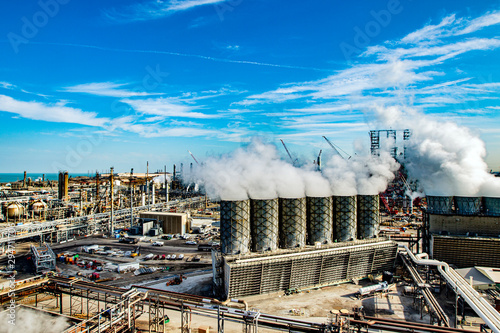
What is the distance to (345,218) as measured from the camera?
39.2m

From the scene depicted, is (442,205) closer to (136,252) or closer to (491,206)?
(491,206)

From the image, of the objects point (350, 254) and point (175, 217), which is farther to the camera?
point (175, 217)

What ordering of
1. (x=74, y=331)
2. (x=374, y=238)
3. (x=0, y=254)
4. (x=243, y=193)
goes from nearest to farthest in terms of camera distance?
(x=74, y=331) → (x=243, y=193) → (x=374, y=238) → (x=0, y=254)

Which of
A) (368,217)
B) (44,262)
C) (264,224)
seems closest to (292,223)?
(264,224)

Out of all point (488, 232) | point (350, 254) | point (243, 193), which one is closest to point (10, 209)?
point (243, 193)

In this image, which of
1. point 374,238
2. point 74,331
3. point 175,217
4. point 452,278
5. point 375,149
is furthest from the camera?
point 375,149

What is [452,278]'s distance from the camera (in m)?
30.5

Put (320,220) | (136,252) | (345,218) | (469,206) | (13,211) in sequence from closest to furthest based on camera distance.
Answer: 1. (320,220)
2. (345,218)
3. (469,206)
4. (136,252)
5. (13,211)

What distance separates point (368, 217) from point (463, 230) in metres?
14.6

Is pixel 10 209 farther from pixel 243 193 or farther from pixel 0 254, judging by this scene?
pixel 243 193

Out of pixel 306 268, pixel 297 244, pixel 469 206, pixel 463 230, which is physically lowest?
pixel 306 268

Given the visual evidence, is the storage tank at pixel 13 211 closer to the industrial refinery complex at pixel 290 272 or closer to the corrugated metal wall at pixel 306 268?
the industrial refinery complex at pixel 290 272

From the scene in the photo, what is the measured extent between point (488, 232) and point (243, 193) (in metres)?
35.7

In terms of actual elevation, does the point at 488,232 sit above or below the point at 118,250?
above
